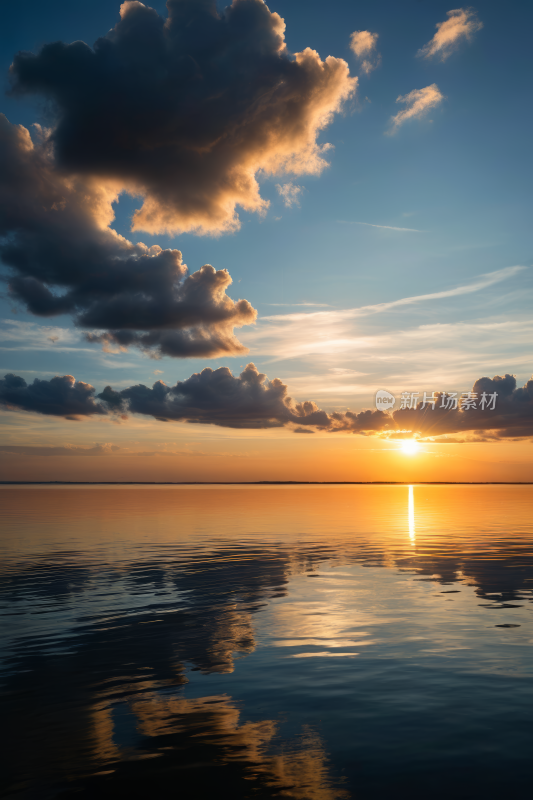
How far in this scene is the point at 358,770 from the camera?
10688mm

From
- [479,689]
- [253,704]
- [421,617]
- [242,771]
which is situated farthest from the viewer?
[421,617]

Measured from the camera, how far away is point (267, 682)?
15461 millimetres

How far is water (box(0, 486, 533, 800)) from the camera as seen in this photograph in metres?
10.5

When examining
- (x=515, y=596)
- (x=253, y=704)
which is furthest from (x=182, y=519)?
(x=253, y=704)

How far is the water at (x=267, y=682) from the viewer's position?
34.5 ft

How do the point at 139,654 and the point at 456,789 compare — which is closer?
the point at 456,789

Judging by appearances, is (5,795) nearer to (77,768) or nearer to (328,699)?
(77,768)

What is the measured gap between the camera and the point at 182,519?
260ft

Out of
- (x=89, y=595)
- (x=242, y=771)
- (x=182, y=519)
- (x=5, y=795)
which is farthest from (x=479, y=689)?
(x=182, y=519)

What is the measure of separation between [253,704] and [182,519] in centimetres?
6700

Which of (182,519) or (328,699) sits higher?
(328,699)

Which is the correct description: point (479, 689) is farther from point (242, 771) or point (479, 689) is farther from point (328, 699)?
point (242, 771)

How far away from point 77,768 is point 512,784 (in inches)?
326

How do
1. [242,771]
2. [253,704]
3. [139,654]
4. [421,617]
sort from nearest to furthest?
[242,771] < [253,704] < [139,654] < [421,617]
